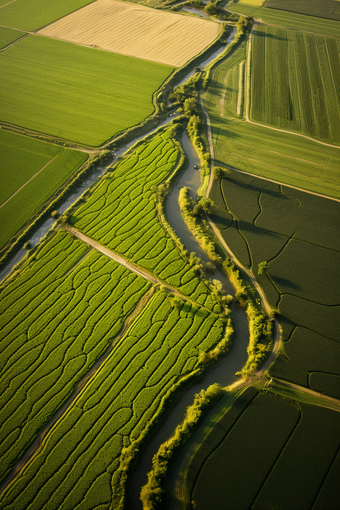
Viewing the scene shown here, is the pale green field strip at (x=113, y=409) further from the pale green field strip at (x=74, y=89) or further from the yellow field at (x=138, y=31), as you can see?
the yellow field at (x=138, y=31)

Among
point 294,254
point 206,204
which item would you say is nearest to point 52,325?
point 206,204

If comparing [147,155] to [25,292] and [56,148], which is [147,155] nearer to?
[56,148]

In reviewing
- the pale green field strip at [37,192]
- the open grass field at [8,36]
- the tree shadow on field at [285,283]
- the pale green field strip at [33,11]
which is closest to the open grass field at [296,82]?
the tree shadow on field at [285,283]

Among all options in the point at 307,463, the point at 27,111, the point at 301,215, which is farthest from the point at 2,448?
the point at 27,111

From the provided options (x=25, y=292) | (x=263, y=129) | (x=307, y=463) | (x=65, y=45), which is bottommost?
(x=307, y=463)

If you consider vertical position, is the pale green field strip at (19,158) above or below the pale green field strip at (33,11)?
below

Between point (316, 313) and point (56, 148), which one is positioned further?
point (56, 148)

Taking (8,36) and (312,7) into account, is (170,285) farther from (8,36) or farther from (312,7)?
(312,7)
